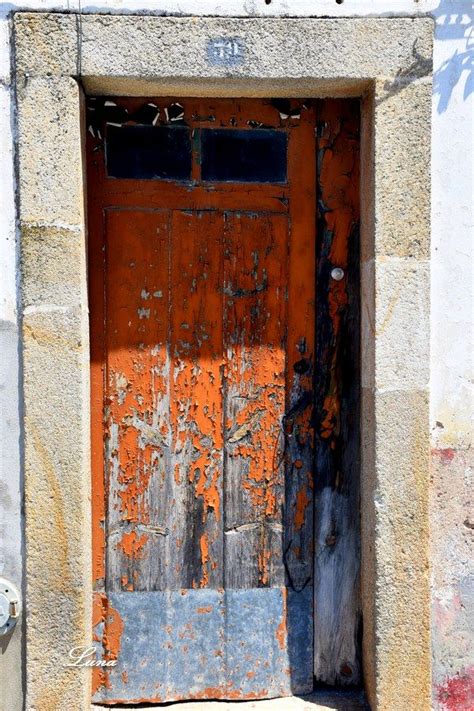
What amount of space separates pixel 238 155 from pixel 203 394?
933mm

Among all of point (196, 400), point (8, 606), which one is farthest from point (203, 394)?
point (8, 606)

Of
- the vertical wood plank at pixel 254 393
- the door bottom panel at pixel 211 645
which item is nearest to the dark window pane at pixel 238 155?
the vertical wood plank at pixel 254 393

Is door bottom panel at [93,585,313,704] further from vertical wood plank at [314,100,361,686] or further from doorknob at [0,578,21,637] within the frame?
doorknob at [0,578,21,637]

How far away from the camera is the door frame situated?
2.78 meters

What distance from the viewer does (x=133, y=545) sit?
305 centimetres

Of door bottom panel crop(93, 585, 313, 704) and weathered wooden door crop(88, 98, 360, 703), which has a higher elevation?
weathered wooden door crop(88, 98, 360, 703)

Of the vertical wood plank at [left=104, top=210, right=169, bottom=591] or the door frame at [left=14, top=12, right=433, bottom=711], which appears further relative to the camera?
the vertical wood plank at [left=104, top=210, right=169, bottom=591]

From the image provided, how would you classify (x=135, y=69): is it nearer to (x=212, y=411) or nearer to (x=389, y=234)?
(x=389, y=234)

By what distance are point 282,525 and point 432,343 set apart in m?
0.91

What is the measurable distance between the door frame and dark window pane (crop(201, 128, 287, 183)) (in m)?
0.19

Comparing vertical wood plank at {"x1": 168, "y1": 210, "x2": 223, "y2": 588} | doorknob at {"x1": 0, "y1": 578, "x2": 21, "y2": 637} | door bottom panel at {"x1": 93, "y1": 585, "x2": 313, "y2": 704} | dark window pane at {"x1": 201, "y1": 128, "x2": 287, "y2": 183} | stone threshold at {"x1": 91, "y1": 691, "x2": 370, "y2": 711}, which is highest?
dark window pane at {"x1": 201, "y1": 128, "x2": 287, "y2": 183}

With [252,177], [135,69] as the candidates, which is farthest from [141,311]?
[135,69]

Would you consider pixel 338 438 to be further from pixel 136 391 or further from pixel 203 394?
pixel 136 391

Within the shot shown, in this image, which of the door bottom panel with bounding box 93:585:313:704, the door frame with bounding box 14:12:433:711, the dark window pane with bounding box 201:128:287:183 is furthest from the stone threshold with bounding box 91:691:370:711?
the dark window pane with bounding box 201:128:287:183
